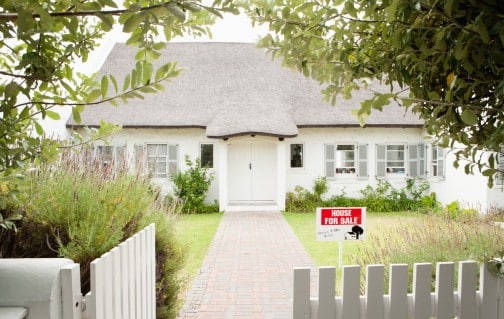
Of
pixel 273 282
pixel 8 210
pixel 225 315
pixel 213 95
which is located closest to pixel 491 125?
pixel 8 210

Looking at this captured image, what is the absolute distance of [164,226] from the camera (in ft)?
12.8

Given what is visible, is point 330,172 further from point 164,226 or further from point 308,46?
point 308,46

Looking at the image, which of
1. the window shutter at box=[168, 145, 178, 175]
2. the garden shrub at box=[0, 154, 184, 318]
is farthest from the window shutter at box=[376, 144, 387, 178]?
the garden shrub at box=[0, 154, 184, 318]

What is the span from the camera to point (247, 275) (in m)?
7.53

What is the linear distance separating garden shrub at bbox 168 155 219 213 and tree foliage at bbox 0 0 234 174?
15.2 metres

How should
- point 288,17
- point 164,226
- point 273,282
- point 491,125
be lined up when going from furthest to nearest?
1. point 273,282
2. point 164,226
3. point 288,17
4. point 491,125

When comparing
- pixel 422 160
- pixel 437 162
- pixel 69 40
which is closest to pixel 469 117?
pixel 69 40

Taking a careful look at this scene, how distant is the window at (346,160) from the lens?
18.3m

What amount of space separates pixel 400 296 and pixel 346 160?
16509 mm

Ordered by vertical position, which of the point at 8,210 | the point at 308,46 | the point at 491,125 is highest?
the point at 308,46

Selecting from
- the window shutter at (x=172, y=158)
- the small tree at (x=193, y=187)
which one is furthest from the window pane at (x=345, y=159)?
the window shutter at (x=172, y=158)

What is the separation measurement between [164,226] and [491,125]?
290 cm

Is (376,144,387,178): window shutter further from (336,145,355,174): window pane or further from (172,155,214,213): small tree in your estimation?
(172,155,214,213): small tree

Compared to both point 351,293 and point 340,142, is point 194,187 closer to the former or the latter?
point 340,142
